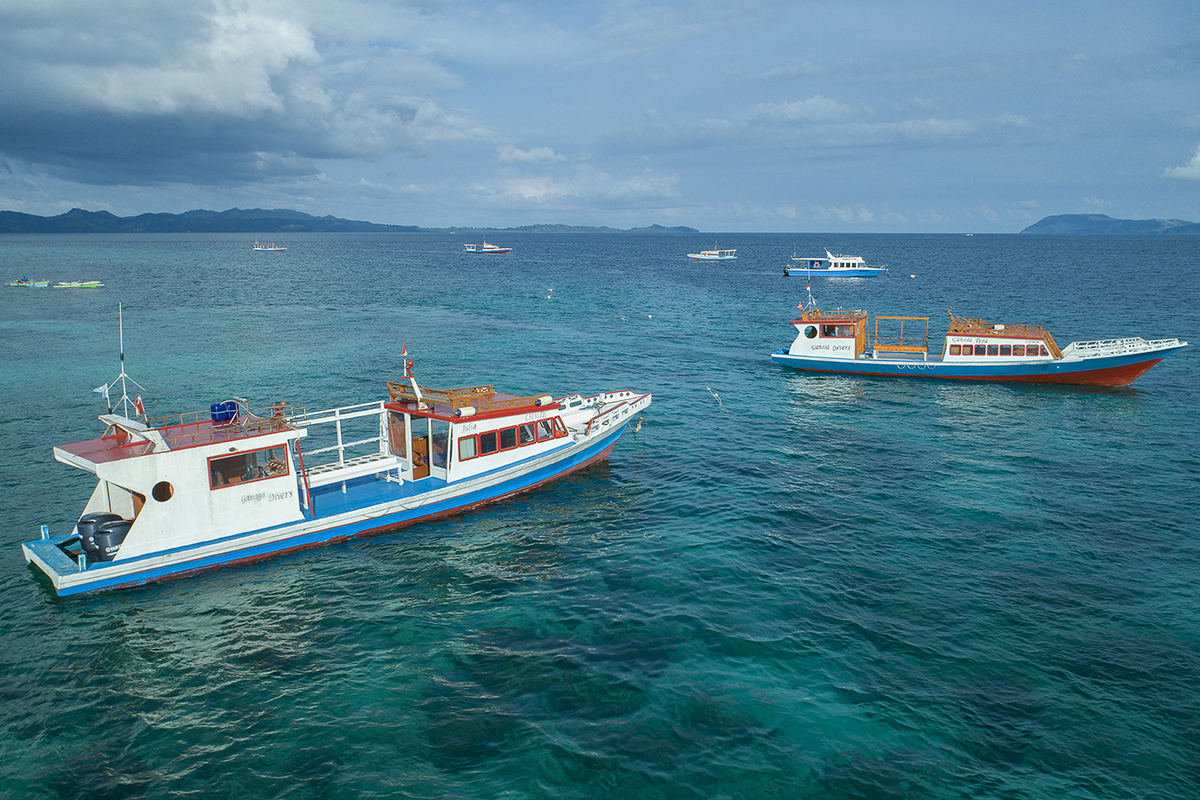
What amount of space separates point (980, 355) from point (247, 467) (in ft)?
159

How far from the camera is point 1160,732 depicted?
1562cm

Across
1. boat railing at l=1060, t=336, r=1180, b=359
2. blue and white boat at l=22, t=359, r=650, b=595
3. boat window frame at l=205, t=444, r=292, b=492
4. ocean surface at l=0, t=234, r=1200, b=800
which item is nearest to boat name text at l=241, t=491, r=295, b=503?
blue and white boat at l=22, t=359, r=650, b=595

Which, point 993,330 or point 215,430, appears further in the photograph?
point 993,330

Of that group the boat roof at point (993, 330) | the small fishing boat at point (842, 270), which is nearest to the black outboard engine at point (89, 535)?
the boat roof at point (993, 330)

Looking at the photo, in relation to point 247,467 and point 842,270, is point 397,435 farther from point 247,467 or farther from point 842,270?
point 842,270

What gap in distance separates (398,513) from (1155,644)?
2458 cm

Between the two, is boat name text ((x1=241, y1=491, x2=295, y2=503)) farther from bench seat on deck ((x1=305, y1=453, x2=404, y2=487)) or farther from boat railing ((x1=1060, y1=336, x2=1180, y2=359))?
boat railing ((x1=1060, y1=336, x2=1180, y2=359))

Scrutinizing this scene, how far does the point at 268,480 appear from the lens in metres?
23.8

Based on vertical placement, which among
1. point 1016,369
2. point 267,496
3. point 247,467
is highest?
point 1016,369

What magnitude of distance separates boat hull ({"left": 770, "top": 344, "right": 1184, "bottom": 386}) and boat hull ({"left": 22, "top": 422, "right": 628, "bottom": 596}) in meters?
28.7

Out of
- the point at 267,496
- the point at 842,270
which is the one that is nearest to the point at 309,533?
the point at 267,496

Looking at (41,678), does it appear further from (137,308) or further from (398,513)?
(137,308)

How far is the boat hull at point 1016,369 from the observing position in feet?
152

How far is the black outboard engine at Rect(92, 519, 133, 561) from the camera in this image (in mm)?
21344
